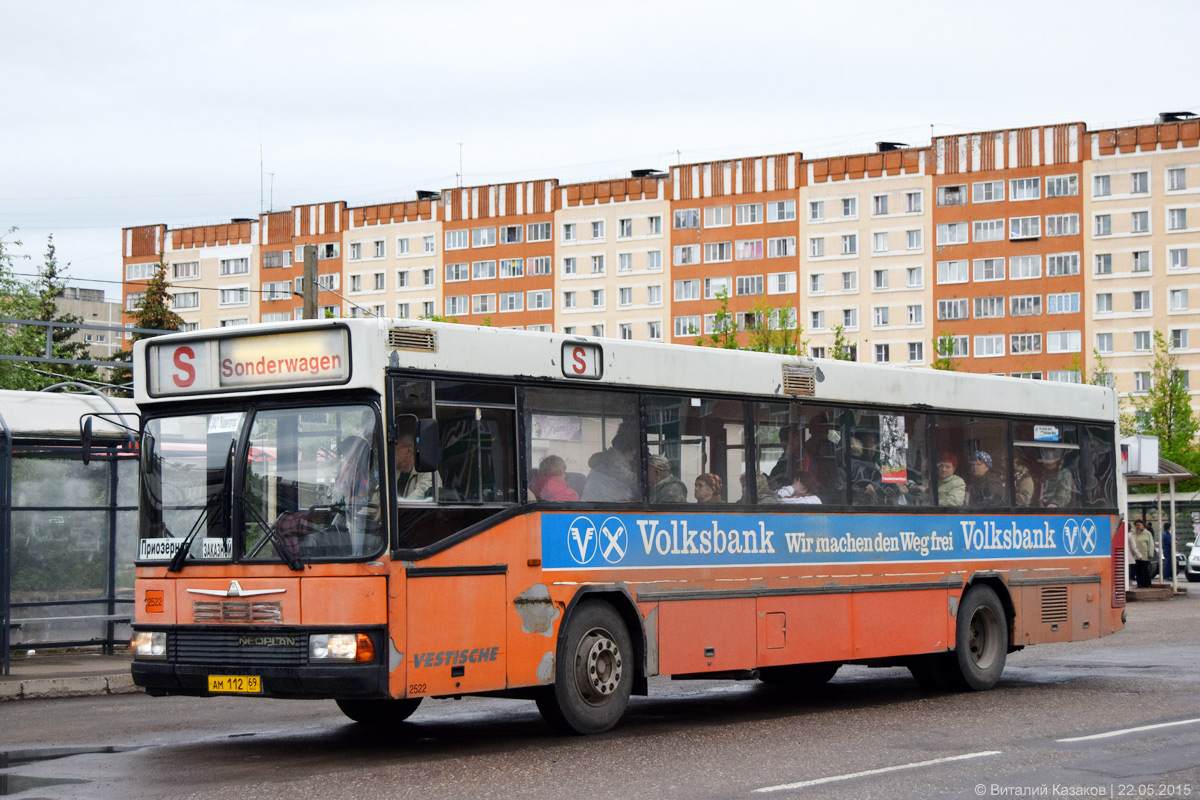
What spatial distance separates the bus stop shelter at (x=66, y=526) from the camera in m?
18.5

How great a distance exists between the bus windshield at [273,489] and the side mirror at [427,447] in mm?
303

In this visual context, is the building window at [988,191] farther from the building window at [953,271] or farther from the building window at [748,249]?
the building window at [748,249]

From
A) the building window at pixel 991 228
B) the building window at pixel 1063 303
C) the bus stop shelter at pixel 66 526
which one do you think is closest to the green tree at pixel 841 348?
the building window at pixel 991 228

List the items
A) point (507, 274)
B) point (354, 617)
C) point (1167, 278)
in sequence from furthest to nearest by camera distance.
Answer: point (507, 274)
point (1167, 278)
point (354, 617)

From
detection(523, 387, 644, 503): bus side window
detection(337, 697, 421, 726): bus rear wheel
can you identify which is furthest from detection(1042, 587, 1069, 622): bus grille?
detection(337, 697, 421, 726): bus rear wheel

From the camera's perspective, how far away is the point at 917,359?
3925 inches

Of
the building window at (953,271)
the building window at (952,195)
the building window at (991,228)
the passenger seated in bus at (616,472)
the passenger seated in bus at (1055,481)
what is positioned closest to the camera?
the passenger seated in bus at (616,472)

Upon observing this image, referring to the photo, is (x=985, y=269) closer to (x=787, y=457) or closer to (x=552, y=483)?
(x=787, y=457)

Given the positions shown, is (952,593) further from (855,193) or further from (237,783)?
(855,193)

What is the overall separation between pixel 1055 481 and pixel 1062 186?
83510 millimetres

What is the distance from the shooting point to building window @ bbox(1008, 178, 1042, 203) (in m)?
96.5

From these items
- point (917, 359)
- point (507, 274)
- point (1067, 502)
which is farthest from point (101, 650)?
point (507, 274)

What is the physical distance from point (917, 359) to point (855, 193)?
36.0 ft

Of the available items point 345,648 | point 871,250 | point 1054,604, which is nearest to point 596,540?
point 345,648
